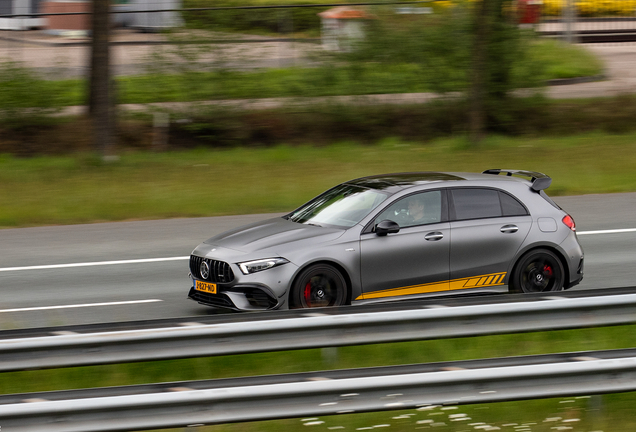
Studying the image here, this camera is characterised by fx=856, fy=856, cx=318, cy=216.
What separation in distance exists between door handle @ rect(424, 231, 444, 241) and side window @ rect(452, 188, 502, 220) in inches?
13.5

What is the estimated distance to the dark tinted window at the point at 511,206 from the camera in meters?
9.30

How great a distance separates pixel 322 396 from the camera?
4.61 meters

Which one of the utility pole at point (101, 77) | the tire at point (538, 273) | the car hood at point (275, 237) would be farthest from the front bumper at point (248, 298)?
the utility pole at point (101, 77)

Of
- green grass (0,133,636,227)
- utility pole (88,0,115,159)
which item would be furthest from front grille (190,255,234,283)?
utility pole (88,0,115,159)

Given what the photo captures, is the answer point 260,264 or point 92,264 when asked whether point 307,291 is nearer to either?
point 260,264

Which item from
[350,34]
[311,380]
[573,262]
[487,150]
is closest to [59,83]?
[350,34]

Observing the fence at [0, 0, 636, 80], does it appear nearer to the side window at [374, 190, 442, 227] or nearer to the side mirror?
the side window at [374, 190, 442, 227]

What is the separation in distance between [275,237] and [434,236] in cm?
163

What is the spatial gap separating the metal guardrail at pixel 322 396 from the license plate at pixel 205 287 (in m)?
3.93

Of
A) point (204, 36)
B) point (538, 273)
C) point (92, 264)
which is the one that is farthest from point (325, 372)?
point (204, 36)

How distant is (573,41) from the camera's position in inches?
1217

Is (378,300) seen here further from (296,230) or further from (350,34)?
(350,34)

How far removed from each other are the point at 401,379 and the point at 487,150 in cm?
1689

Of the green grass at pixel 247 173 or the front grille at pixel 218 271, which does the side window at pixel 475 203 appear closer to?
the front grille at pixel 218 271
